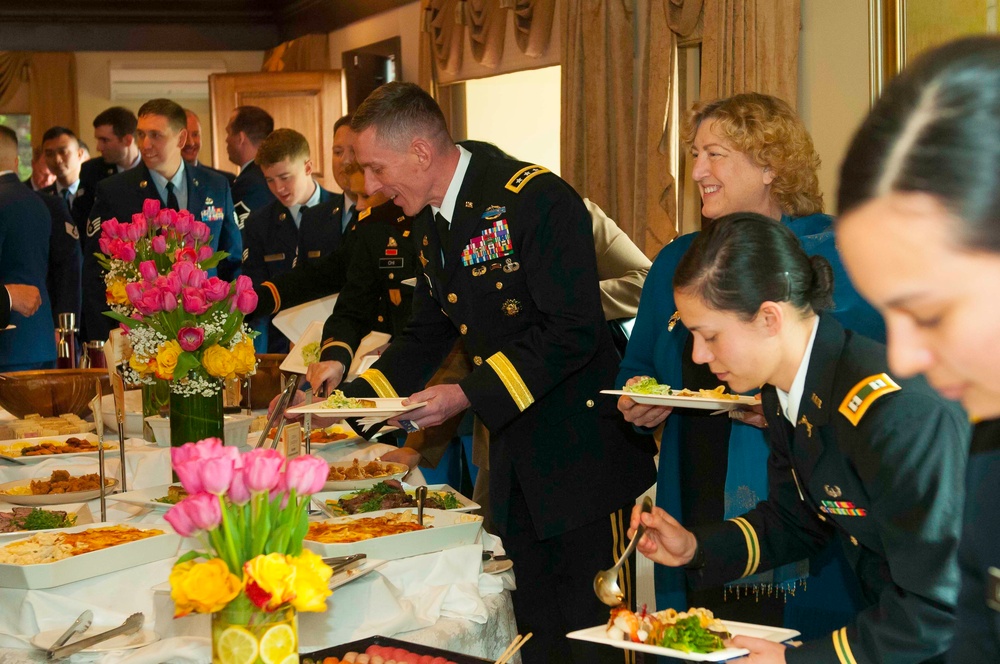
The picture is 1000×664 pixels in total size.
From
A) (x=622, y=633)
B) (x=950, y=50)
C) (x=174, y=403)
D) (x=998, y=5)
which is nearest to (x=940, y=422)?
(x=622, y=633)

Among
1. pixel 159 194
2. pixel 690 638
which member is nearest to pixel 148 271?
pixel 690 638

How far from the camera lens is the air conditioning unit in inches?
409

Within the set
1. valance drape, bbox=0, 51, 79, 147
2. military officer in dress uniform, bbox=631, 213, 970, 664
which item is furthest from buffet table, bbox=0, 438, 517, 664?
valance drape, bbox=0, 51, 79, 147

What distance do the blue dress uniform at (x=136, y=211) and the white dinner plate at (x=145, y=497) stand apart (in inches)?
125

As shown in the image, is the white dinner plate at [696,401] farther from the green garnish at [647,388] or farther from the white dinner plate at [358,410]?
the white dinner plate at [358,410]

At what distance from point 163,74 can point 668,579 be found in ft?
30.2

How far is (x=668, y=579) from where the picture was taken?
2.57m

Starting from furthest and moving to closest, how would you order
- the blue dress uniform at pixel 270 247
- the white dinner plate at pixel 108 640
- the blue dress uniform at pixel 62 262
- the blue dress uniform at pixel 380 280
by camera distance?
the blue dress uniform at pixel 62 262 → the blue dress uniform at pixel 270 247 → the blue dress uniform at pixel 380 280 → the white dinner plate at pixel 108 640

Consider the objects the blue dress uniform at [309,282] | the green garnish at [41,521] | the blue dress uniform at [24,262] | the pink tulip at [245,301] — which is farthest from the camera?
the blue dress uniform at [24,262]

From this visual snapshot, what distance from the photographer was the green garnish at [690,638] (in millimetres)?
1382

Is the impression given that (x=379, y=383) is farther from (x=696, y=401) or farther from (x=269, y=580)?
(x=269, y=580)

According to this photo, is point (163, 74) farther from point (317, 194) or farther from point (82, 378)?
point (82, 378)

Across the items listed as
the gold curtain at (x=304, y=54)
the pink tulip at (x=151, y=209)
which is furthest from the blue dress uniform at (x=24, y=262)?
the gold curtain at (x=304, y=54)

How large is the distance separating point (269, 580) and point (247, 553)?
6 centimetres
